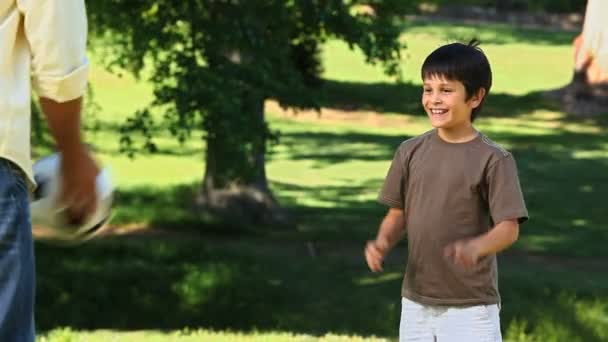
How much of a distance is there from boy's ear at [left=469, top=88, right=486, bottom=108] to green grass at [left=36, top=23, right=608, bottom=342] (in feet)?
9.16

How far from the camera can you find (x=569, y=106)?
35.1 metres

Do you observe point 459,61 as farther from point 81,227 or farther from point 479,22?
point 479,22

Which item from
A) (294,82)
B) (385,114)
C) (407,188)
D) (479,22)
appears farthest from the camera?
(479,22)

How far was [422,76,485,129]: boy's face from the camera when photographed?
179 inches

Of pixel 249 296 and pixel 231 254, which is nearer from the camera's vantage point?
pixel 249 296

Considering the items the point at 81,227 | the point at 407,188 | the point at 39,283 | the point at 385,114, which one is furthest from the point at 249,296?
the point at 385,114

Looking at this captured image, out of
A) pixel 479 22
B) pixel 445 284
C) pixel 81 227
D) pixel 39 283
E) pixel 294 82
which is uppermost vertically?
pixel 81 227

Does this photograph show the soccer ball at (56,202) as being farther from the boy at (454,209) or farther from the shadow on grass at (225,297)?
the shadow on grass at (225,297)

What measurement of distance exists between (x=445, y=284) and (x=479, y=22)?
6235 centimetres

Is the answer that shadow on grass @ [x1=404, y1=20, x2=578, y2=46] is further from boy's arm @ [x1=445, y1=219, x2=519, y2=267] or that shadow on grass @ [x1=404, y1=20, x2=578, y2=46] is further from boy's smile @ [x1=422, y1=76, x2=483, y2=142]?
boy's arm @ [x1=445, y1=219, x2=519, y2=267]

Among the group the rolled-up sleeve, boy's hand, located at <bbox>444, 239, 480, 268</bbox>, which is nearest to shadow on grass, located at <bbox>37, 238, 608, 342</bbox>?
boy's hand, located at <bbox>444, 239, 480, 268</bbox>

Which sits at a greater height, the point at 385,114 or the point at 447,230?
the point at 447,230

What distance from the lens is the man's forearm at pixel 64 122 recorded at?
2.71 m

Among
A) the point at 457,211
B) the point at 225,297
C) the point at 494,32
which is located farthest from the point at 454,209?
the point at 494,32
